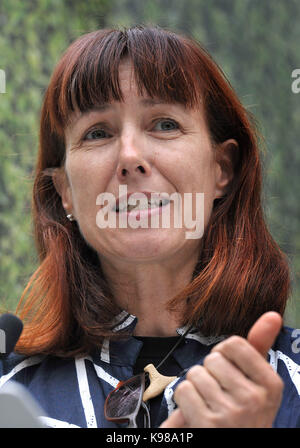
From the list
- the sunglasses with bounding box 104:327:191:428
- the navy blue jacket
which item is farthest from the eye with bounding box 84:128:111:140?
the sunglasses with bounding box 104:327:191:428

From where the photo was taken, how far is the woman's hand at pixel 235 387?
1.04 m

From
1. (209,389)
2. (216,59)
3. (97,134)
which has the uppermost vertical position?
(216,59)

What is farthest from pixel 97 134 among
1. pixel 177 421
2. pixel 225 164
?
pixel 177 421

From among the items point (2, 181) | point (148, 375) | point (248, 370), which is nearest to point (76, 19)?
point (2, 181)

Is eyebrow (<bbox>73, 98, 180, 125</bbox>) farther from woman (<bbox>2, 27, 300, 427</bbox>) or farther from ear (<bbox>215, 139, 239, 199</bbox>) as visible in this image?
ear (<bbox>215, 139, 239, 199</bbox>)

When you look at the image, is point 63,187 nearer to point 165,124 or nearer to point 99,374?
point 165,124

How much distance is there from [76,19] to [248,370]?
78.7 inches

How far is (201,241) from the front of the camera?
1623 mm

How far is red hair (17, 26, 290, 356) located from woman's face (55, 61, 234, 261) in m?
0.03

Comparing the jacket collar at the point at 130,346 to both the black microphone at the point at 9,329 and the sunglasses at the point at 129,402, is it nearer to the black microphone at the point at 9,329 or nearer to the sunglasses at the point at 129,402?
the sunglasses at the point at 129,402

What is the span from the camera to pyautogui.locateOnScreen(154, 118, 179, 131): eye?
1.50 meters

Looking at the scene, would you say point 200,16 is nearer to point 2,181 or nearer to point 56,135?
point 2,181

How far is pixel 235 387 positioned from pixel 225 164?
75 cm

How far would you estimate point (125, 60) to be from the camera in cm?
150
